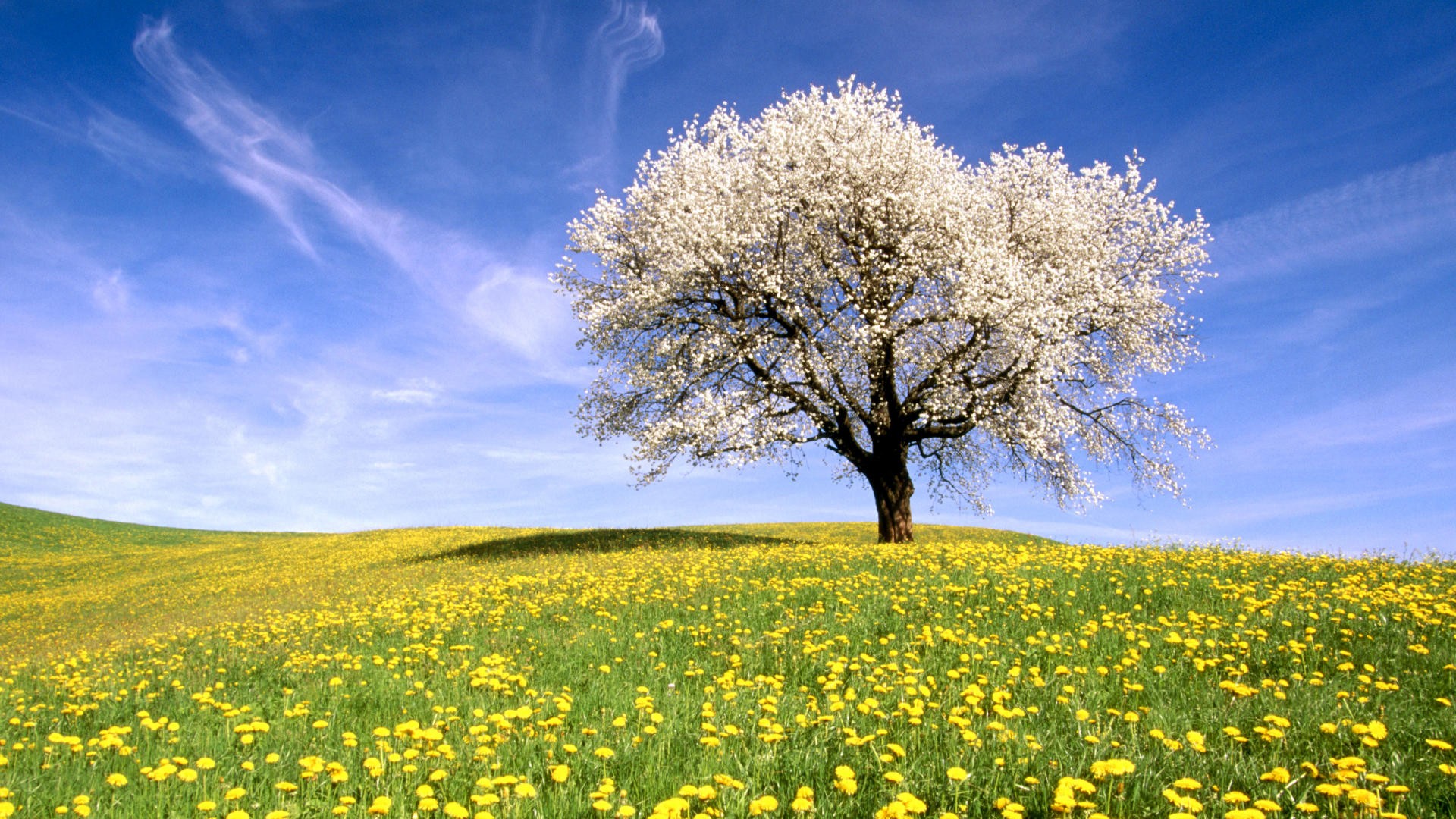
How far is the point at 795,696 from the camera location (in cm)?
755

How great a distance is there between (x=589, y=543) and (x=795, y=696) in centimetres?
2106

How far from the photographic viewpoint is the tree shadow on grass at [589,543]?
2530cm

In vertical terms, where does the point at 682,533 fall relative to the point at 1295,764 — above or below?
above

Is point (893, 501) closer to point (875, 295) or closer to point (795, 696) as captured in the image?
point (875, 295)

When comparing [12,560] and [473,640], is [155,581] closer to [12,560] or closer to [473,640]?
[12,560]

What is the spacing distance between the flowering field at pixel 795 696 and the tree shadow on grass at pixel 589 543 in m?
7.94

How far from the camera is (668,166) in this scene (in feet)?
80.4

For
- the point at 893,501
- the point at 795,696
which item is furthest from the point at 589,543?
the point at 795,696

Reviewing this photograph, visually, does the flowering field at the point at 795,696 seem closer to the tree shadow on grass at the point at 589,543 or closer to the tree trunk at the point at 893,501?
the tree trunk at the point at 893,501

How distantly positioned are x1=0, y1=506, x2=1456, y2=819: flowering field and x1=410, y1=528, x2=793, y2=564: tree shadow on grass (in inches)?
313

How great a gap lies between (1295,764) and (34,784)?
9117mm

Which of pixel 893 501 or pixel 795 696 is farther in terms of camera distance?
pixel 893 501

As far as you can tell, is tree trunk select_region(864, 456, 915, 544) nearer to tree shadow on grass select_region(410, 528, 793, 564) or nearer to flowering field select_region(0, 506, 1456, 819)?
tree shadow on grass select_region(410, 528, 793, 564)

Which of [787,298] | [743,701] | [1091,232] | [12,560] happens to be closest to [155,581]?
[12,560]
